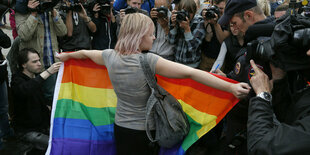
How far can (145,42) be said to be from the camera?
7.15 feet

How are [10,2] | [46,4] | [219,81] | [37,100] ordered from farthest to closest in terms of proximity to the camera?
[46,4] < [10,2] < [37,100] < [219,81]

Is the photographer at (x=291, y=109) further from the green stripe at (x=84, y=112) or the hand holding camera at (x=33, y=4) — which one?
the hand holding camera at (x=33, y=4)

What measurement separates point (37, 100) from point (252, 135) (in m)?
2.64

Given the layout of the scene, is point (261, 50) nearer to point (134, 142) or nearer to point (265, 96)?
point (265, 96)

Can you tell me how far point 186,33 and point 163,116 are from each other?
6.23 ft

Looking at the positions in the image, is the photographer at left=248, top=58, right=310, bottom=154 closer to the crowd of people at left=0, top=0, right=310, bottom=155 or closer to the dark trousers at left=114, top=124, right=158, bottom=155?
the crowd of people at left=0, top=0, right=310, bottom=155

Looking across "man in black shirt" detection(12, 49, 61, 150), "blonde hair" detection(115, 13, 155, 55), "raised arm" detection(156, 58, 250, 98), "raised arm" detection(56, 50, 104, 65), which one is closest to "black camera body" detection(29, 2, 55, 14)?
"man in black shirt" detection(12, 49, 61, 150)

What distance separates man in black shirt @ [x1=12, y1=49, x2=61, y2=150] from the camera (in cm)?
319

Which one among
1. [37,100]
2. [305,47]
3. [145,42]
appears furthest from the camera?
[37,100]

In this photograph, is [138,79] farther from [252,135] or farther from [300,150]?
[300,150]

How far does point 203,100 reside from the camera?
2.36 metres

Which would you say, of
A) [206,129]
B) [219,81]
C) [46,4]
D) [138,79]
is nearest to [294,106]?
[219,81]

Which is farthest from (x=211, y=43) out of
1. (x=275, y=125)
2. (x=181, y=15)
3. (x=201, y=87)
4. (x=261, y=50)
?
(x=275, y=125)

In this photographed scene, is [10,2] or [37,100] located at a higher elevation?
[10,2]
